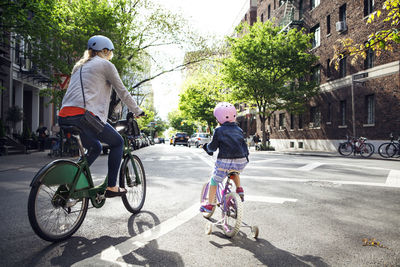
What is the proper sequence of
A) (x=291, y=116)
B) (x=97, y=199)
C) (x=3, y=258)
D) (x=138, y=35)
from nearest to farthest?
1. (x=3, y=258)
2. (x=97, y=199)
3. (x=138, y=35)
4. (x=291, y=116)

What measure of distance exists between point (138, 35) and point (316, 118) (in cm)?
1575

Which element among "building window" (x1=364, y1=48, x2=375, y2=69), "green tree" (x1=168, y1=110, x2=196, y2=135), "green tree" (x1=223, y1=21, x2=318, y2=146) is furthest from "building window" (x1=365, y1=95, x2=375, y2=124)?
"green tree" (x1=168, y1=110, x2=196, y2=135)

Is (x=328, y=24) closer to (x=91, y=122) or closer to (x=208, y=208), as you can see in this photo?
(x=208, y=208)

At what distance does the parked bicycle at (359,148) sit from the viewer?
17219 millimetres

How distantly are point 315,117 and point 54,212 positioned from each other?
1091 inches

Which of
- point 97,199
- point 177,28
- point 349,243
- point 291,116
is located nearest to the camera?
point 349,243

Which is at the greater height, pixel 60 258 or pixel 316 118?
pixel 316 118

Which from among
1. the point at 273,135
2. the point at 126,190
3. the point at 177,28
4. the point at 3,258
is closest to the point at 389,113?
the point at 177,28

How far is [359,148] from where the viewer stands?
17.5m

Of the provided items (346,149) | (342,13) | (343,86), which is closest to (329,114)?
(343,86)

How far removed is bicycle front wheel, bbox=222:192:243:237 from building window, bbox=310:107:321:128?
25.7m

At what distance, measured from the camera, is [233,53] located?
26.5 meters

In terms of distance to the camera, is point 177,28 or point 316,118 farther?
point 316,118

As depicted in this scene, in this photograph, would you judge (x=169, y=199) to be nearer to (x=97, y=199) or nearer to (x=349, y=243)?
(x=97, y=199)
